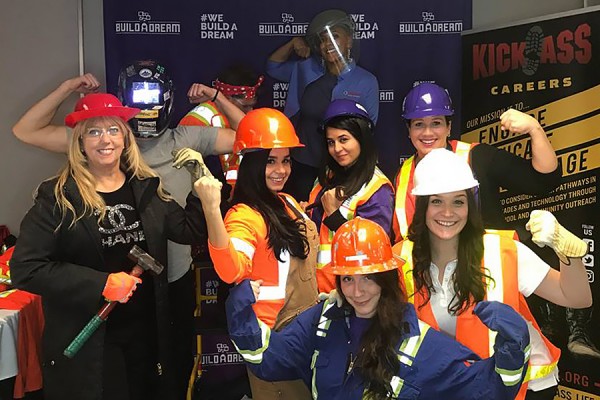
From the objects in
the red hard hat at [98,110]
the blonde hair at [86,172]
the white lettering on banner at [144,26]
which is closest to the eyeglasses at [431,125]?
the blonde hair at [86,172]

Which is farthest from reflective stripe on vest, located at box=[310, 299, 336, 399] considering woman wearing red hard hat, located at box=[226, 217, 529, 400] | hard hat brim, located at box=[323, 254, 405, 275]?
hard hat brim, located at box=[323, 254, 405, 275]

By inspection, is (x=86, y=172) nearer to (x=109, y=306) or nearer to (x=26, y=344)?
(x=109, y=306)

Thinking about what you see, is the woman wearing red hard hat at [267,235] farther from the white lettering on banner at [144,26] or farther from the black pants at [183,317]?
the white lettering on banner at [144,26]

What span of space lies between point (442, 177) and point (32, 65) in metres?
3.24

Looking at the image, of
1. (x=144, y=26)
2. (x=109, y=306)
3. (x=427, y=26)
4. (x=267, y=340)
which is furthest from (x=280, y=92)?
(x=267, y=340)

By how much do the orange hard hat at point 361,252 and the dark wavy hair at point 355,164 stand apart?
872mm

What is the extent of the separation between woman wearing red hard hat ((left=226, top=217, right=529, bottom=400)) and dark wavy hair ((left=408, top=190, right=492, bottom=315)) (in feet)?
0.61

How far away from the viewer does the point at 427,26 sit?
18.0 ft

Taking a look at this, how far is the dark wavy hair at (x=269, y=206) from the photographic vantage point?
10.8ft

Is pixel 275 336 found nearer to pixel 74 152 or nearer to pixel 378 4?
pixel 74 152

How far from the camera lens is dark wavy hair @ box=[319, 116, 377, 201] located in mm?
3861

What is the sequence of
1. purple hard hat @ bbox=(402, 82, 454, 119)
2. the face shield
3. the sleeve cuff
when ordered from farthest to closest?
the face shield
purple hard hat @ bbox=(402, 82, 454, 119)
the sleeve cuff

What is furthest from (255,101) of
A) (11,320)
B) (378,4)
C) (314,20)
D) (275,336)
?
(275,336)

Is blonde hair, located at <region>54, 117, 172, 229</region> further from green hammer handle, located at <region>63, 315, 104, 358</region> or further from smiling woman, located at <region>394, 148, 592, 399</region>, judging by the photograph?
smiling woman, located at <region>394, 148, 592, 399</region>
